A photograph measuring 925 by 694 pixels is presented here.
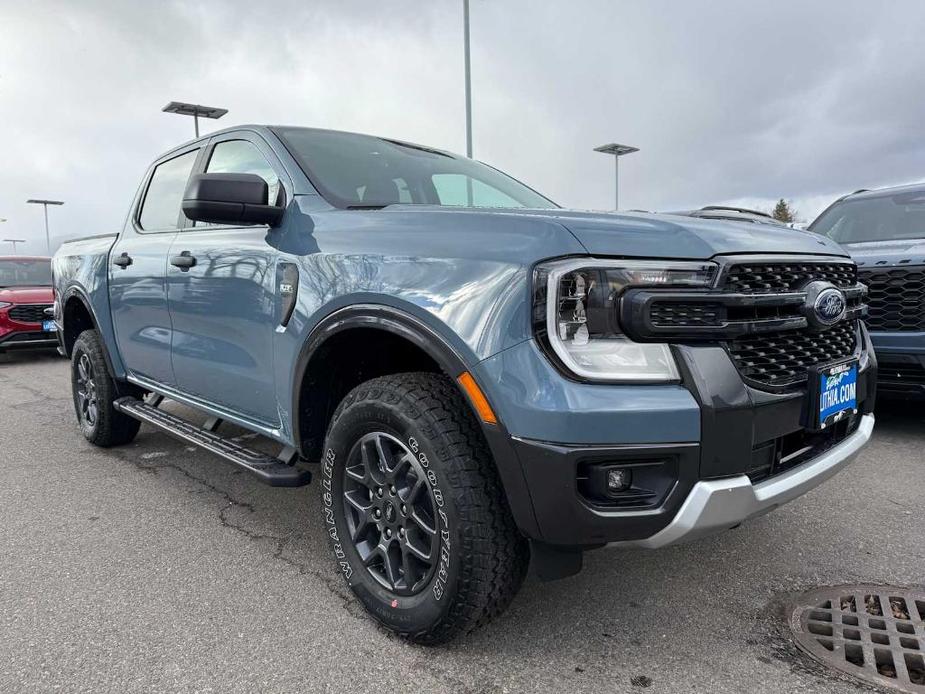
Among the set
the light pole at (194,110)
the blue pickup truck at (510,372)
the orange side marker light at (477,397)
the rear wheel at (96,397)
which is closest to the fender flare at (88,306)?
the rear wheel at (96,397)

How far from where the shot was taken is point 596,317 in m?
1.78

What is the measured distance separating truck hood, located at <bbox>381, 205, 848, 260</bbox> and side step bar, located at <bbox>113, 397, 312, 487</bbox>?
3.73 feet

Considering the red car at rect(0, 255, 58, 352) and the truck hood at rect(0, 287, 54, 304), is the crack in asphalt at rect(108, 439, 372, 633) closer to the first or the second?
the red car at rect(0, 255, 58, 352)

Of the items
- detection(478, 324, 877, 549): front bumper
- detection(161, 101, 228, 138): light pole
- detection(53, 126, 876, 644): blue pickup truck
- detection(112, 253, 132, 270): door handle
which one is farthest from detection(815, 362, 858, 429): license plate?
detection(161, 101, 228, 138): light pole

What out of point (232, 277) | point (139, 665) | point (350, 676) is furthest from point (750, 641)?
point (232, 277)

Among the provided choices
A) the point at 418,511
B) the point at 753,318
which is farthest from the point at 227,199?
the point at 753,318

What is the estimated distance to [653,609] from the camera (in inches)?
95.2

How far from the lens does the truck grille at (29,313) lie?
9.29 metres

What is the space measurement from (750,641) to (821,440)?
0.69 meters

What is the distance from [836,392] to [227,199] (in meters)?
2.16

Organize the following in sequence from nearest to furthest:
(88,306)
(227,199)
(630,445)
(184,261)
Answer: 1. (630,445)
2. (227,199)
3. (184,261)
4. (88,306)

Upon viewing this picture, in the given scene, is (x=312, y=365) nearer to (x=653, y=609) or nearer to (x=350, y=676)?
(x=350, y=676)

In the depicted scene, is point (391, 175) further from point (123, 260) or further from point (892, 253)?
point (892, 253)

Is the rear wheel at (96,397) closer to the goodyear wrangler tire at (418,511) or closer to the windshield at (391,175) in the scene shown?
the windshield at (391,175)
